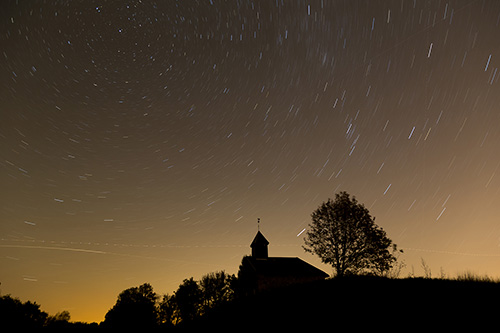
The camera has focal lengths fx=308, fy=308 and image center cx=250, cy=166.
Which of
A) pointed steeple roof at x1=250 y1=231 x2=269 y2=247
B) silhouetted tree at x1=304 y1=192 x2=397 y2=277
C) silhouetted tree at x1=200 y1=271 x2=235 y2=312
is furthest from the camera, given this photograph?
silhouetted tree at x1=200 y1=271 x2=235 y2=312

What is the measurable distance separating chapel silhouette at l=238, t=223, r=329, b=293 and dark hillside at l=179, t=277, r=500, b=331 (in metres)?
27.2

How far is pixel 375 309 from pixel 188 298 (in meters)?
78.8

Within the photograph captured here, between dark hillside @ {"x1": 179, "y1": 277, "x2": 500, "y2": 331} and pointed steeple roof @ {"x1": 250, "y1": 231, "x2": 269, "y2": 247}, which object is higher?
pointed steeple roof @ {"x1": 250, "y1": 231, "x2": 269, "y2": 247}

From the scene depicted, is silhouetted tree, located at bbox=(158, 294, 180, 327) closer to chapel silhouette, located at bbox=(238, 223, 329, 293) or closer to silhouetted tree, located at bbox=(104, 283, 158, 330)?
silhouetted tree, located at bbox=(104, 283, 158, 330)

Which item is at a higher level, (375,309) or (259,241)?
(259,241)

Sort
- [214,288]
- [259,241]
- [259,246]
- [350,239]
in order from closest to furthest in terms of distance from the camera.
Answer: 1. [350,239]
2. [259,246]
3. [259,241]
4. [214,288]

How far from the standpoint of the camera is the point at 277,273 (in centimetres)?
4134

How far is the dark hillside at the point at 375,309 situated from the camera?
28.2 ft

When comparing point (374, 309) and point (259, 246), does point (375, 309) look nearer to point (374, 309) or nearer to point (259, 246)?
point (374, 309)

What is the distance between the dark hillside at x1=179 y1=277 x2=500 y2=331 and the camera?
8602mm

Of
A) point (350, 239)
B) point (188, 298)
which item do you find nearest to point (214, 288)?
point (188, 298)

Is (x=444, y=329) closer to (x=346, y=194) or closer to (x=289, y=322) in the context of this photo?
(x=289, y=322)

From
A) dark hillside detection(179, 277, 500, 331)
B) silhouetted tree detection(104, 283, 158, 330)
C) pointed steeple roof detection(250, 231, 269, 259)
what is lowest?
dark hillside detection(179, 277, 500, 331)

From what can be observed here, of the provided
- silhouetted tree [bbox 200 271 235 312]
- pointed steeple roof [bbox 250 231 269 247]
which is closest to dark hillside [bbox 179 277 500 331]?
pointed steeple roof [bbox 250 231 269 247]
